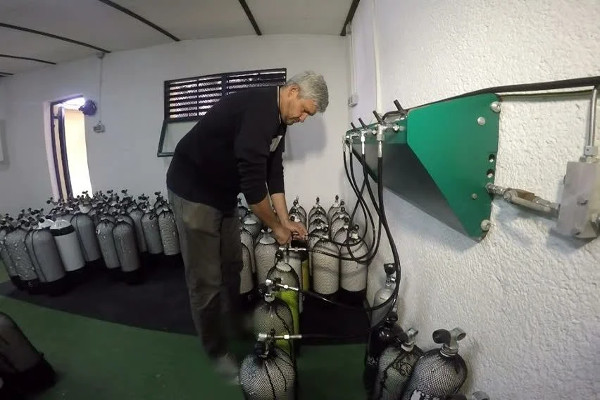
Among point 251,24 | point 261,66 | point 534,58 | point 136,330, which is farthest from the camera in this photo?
point 261,66

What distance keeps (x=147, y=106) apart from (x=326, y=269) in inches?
92.4

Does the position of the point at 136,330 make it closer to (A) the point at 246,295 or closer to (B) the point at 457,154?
(A) the point at 246,295

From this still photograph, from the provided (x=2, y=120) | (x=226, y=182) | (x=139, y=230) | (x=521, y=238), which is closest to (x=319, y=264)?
(x=226, y=182)

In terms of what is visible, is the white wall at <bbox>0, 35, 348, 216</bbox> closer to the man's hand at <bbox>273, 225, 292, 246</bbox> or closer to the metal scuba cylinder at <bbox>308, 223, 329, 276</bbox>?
the metal scuba cylinder at <bbox>308, 223, 329, 276</bbox>

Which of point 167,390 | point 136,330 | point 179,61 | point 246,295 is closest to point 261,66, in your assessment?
point 179,61

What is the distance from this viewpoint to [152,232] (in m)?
2.21

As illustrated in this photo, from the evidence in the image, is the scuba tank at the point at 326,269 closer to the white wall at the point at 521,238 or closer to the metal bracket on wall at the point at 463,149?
the white wall at the point at 521,238

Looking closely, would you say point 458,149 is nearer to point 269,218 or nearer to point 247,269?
point 269,218

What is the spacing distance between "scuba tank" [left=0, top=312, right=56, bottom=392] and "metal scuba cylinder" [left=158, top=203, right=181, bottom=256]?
1067mm

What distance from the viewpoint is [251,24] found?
1.99m

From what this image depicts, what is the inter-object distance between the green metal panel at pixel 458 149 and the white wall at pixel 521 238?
0.10 ft

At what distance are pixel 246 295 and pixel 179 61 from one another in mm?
2153

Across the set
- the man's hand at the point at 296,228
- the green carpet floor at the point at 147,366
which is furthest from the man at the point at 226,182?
the green carpet floor at the point at 147,366

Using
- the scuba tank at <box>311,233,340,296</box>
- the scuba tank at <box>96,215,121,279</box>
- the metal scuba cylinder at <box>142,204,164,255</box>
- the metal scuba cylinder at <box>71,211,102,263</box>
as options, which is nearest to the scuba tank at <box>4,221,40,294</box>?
the metal scuba cylinder at <box>71,211,102,263</box>
